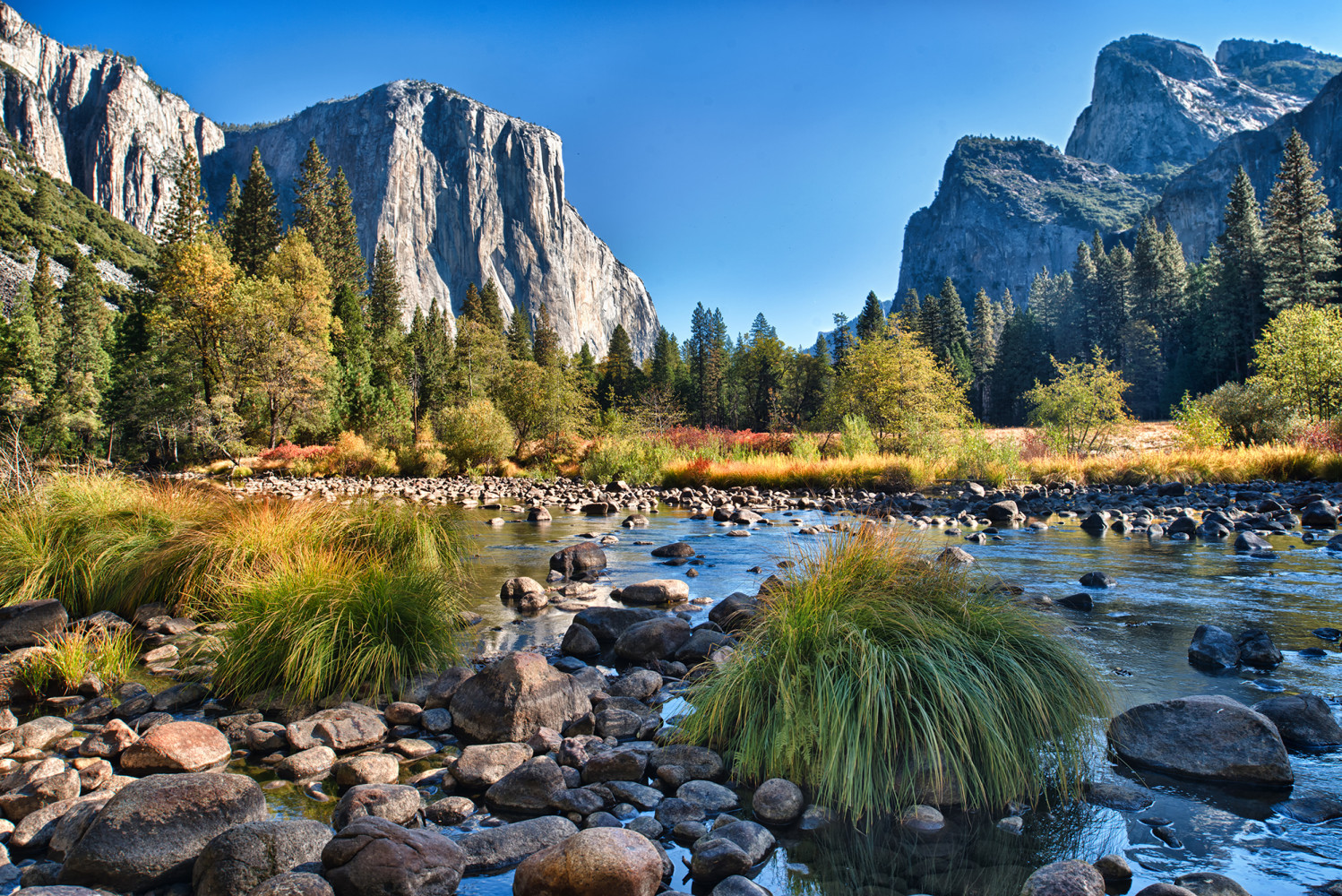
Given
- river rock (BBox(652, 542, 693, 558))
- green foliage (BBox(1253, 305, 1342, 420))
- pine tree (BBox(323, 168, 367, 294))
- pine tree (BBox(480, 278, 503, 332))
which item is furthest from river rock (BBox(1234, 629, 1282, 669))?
pine tree (BBox(480, 278, 503, 332))

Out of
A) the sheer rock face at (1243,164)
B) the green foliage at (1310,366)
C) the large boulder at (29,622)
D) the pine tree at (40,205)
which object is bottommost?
the large boulder at (29,622)

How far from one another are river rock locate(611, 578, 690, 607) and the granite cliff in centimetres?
11178

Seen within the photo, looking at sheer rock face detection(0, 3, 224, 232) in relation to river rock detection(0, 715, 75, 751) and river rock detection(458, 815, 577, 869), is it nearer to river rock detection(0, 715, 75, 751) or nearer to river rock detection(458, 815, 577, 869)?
river rock detection(0, 715, 75, 751)

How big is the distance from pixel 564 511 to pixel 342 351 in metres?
30.7

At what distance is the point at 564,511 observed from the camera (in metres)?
17.4

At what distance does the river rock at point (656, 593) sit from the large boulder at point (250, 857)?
190 inches

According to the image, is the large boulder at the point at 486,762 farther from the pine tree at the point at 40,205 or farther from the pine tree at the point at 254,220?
the pine tree at the point at 40,205

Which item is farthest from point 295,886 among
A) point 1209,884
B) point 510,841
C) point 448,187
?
point 448,187

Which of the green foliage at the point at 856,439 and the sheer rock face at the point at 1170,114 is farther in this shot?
the sheer rock face at the point at 1170,114

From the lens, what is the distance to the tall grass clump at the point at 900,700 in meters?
2.81

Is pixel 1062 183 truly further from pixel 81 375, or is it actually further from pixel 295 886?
pixel 295 886

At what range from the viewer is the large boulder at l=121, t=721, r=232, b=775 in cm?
329

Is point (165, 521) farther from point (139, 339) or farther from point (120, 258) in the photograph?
point (120, 258)

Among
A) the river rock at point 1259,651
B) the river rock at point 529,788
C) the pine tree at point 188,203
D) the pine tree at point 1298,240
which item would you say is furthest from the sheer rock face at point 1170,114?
the river rock at point 529,788
